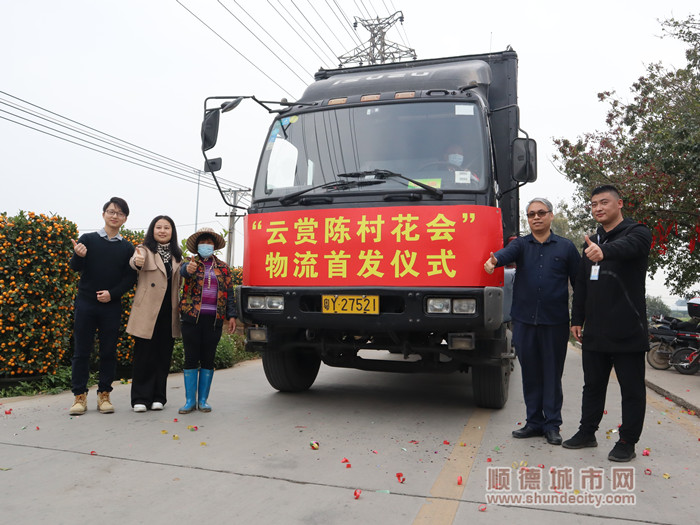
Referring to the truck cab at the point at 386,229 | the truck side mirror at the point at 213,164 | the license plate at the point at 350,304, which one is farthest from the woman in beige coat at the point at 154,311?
the license plate at the point at 350,304

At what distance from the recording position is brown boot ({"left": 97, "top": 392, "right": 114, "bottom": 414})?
194 inches

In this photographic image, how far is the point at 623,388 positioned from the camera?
151 inches

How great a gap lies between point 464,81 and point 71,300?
480cm

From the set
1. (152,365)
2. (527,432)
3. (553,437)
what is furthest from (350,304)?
(152,365)

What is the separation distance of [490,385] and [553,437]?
0.99 m

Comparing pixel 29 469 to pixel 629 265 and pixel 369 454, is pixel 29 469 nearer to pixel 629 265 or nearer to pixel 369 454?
pixel 369 454

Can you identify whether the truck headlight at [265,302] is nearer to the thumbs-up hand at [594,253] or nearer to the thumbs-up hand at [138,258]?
the thumbs-up hand at [138,258]

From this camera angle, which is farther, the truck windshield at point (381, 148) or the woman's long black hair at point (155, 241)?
the woman's long black hair at point (155, 241)

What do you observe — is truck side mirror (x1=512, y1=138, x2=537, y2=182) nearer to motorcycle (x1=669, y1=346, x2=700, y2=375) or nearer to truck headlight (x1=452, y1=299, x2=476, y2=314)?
truck headlight (x1=452, y1=299, x2=476, y2=314)

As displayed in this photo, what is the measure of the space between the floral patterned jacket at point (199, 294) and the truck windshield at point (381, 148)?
2.67 feet

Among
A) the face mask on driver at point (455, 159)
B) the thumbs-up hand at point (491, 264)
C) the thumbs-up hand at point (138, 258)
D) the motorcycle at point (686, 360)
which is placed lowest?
the motorcycle at point (686, 360)

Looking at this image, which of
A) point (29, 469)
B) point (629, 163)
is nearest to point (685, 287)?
point (629, 163)

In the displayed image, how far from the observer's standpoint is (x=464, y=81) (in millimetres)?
5375

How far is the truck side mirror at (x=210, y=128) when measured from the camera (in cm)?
517
